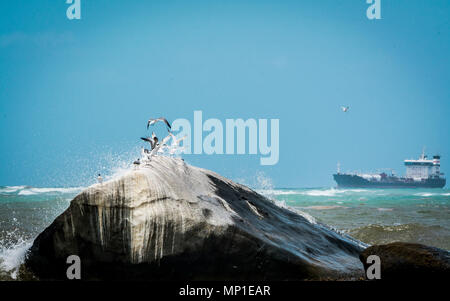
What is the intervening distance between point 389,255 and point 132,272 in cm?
314

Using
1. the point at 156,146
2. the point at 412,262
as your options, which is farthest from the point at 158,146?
the point at 412,262

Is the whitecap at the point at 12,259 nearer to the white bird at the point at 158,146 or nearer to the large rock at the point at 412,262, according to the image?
the white bird at the point at 158,146

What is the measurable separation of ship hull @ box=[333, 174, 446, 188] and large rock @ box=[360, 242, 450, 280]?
107m

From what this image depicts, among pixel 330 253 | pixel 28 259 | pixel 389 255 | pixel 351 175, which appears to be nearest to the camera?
pixel 389 255

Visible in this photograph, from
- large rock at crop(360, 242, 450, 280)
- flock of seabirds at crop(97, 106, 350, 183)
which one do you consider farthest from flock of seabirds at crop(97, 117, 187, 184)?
large rock at crop(360, 242, 450, 280)

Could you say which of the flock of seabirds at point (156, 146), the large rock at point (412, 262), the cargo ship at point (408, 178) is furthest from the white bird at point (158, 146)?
the cargo ship at point (408, 178)

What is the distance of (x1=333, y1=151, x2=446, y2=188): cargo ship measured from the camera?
4218 inches

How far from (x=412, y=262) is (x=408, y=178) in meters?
112

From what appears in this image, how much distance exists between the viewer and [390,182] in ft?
351

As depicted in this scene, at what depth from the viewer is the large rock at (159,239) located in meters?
5.51

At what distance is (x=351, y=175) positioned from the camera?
364 feet
